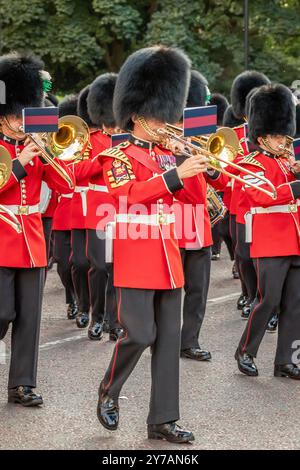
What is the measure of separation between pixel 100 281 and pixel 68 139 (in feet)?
5.77

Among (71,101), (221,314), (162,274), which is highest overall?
(71,101)

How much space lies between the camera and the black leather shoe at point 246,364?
6500 millimetres

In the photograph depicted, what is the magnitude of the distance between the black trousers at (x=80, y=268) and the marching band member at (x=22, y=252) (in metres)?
2.10

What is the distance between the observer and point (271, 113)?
22.1 feet

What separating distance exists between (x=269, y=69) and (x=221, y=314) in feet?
35.9

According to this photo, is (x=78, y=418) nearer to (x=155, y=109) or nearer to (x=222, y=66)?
(x=155, y=109)

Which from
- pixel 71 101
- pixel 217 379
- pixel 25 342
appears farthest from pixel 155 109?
pixel 71 101

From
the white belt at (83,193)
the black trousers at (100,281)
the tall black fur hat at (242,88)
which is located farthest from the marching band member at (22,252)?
the tall black fur hat at (242,88)

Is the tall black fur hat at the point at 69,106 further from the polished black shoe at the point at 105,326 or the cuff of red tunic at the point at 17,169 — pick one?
the cuff of red tunic at the point at 17,169

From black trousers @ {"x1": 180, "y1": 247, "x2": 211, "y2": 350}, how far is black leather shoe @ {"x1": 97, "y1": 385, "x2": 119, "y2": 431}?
174 centimetres

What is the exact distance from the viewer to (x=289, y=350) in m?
6.46

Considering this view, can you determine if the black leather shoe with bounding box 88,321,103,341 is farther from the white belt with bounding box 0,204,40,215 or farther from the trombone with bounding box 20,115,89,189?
the white belt with bounding box 0,204,40,215

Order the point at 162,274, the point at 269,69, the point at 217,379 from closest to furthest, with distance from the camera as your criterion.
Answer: the point at 162,274 → the point at 217,379 → the point at 269,69

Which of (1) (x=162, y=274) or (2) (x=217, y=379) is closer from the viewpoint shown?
(1) (x=162, y=274)
